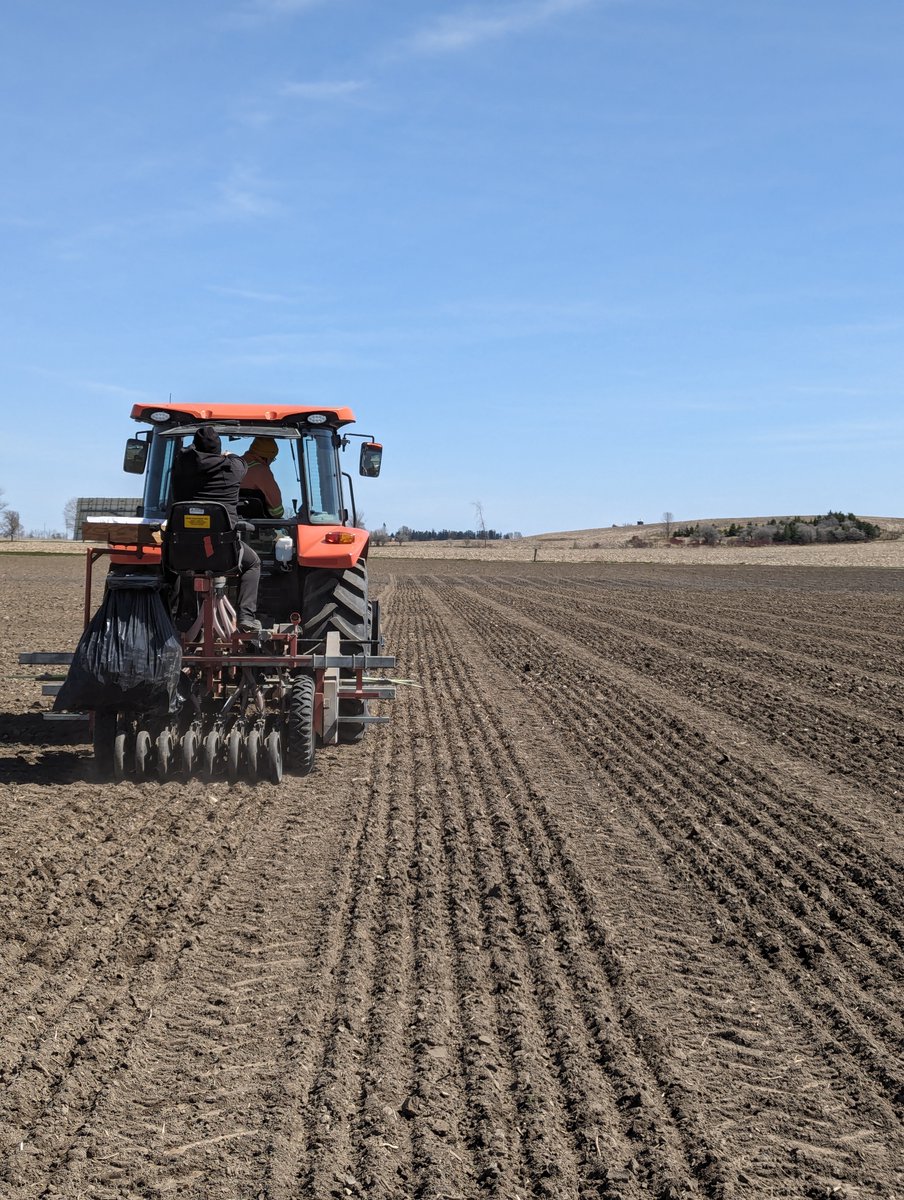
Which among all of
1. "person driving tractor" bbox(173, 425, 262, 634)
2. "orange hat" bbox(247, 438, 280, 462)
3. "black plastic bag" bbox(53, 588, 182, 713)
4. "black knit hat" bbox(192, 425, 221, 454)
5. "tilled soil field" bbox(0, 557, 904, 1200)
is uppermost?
"orange hat" bbox(247, 438, 280, 462)

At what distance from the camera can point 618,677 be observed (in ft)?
41.3

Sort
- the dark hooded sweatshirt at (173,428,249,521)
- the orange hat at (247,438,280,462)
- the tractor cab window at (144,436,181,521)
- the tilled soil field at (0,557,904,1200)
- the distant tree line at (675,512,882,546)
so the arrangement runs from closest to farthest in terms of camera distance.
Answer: the tilled soil field at (0,557,904,1200)
the dark hooded sweatshirt at (173,428,249,521)
the orange hat at (247,438,280,462)
the tractor cab window at (144,436,181,521)
the distant tree line at (675,512,882,546)

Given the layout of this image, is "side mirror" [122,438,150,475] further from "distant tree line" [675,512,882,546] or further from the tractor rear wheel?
"distant tree line" [675,512,882,546]

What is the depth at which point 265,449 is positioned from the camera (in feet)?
27.5

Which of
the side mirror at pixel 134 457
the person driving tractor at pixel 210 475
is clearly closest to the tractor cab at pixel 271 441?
the side mirror at pixel 134 457

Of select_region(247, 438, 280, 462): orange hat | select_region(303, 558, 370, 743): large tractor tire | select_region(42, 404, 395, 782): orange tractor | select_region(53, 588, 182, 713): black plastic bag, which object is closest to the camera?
select_region(53, 588, 182, 713): black plastic bag

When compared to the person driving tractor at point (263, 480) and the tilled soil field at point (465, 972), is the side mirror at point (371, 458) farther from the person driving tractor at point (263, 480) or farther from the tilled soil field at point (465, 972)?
the tilled soil field at point (465, 972)

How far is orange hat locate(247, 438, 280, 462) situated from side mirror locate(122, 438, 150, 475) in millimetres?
786

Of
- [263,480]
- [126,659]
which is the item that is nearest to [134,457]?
[263,480]

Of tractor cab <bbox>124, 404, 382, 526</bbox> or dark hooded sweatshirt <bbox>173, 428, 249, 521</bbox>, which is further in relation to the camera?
tractor cab <bbox>124, 404, 382, 526</bbox>

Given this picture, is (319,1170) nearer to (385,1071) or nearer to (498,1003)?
(385,1071)

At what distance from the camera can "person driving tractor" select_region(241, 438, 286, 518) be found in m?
8.40

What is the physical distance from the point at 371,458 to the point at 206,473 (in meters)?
1.81

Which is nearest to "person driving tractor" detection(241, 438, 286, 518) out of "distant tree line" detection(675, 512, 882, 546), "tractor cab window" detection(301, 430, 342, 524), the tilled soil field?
"tractor cab window" detection(301, 430, 342, 524)
